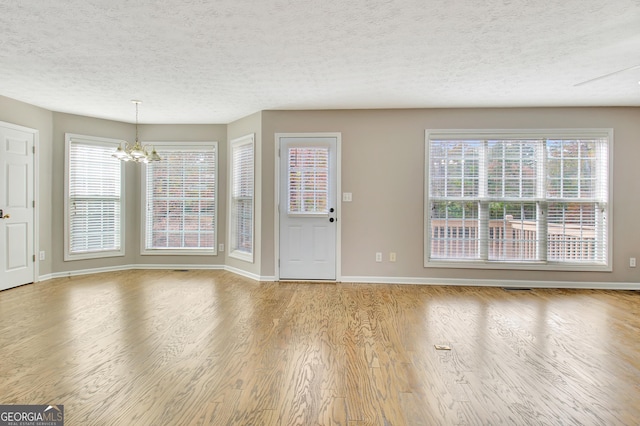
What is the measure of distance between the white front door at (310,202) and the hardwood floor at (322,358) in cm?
81

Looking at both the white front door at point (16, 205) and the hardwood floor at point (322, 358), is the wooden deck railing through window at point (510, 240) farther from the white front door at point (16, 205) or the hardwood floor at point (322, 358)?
the white front door at point (16, 205)

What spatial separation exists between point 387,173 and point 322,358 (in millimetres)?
3086

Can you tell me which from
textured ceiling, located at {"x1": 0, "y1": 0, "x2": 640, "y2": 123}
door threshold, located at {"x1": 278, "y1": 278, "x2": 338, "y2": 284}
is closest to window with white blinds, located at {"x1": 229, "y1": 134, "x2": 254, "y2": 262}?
door threshold, located at {"x1": 278, "y1": 278, "x2": 338, "y2": 284}

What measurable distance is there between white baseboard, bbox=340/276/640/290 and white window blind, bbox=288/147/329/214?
1155 millimetres

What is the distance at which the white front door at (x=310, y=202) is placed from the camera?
496 cm

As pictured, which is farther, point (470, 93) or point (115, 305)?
point (470, 93)

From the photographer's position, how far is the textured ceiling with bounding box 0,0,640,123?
7.84 ft

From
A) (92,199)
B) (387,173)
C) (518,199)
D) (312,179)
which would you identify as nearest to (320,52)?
(312,179)

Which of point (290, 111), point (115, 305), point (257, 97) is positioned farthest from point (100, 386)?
point (290, 111)

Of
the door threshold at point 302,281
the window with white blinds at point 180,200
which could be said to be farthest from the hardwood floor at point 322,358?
the window with white blinds at point 180,200

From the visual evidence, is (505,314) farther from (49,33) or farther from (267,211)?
(49,33)

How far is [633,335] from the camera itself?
9.88ft

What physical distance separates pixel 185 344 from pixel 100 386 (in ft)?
2.31

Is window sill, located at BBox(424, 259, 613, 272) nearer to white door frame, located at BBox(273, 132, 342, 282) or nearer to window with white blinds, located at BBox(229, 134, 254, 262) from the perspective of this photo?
white door frame, located at BBox(273, 132, 342, 282)
